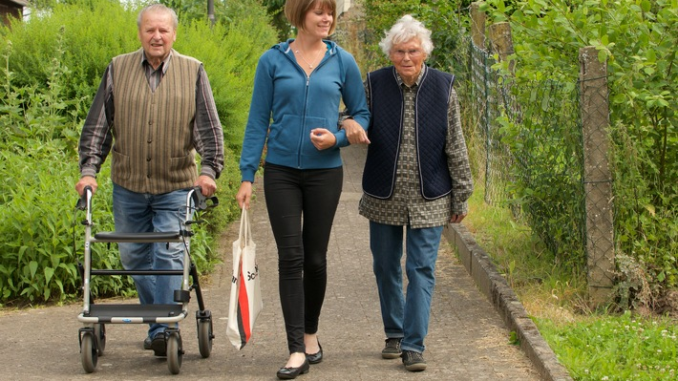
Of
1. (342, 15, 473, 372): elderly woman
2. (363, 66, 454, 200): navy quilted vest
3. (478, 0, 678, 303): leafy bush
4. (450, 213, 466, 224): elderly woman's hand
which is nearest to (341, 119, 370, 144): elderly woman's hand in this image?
Answer: (342, 15, 473, 372): elderly woman

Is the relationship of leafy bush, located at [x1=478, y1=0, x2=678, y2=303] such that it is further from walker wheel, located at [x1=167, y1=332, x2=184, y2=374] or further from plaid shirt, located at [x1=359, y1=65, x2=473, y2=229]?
walker wheel, located at [x1=167, y1=332, x2=184, y2=374]

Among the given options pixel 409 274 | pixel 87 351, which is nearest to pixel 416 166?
pixel 409 274

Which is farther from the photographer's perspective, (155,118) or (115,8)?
(115,8)

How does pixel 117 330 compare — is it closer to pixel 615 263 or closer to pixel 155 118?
pixel 155 118

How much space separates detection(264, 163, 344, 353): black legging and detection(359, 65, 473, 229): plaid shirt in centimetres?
33

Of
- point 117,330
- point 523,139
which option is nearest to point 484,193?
point 523,139

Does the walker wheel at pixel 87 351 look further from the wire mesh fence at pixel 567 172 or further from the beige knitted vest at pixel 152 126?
the wire mesh fence at pixel 567 172

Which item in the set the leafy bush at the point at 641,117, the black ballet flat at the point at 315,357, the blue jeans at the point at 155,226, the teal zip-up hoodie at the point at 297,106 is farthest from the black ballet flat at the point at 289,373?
the leafy bush at the point at 641,117

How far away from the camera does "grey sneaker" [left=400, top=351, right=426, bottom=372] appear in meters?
5.91

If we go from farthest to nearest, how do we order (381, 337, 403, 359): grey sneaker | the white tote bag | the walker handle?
(381, 337, 403, 359): grey sneaker → the walker handle → the white tote bag

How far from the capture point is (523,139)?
7.93m

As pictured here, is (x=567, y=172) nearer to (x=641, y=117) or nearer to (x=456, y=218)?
(x=641, y=117)

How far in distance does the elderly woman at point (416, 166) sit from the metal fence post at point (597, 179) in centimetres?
135

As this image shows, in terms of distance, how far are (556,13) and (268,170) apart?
8.29 feet
